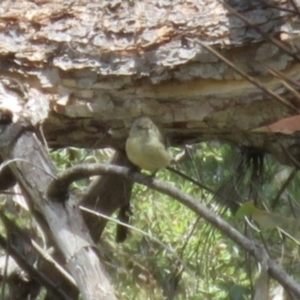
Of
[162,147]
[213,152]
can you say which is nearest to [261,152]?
[162,147]

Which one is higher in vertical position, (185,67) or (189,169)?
(185,67)

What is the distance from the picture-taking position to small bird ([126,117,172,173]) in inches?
73.3

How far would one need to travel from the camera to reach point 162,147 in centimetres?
196

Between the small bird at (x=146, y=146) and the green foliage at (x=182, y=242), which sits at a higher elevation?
the small bird at (x=146, y=146)

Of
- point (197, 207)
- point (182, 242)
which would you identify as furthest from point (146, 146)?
point (182, 242)

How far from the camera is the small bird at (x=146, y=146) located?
1861mm

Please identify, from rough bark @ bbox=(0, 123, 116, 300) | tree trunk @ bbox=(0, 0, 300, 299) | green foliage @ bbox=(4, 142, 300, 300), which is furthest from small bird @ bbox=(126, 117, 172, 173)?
green foliage @ bbox=(4, 142, 300, 300)

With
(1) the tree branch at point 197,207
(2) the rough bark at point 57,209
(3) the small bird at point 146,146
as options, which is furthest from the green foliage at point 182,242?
(1) the tree branch at point 197,207

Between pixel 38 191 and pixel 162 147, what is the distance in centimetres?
32

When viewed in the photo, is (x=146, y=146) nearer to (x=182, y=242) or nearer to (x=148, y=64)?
(x=148, y=64)

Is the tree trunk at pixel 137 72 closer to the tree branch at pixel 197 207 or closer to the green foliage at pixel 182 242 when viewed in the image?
the tree branch at pixel 197 207

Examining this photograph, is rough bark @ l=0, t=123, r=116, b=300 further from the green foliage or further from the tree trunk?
the green foliage

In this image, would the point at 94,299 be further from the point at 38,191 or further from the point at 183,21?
the point at 183,21

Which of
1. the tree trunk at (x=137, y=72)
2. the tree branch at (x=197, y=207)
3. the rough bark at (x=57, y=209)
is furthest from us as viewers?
the tree trunk at (x=137, y=72)
